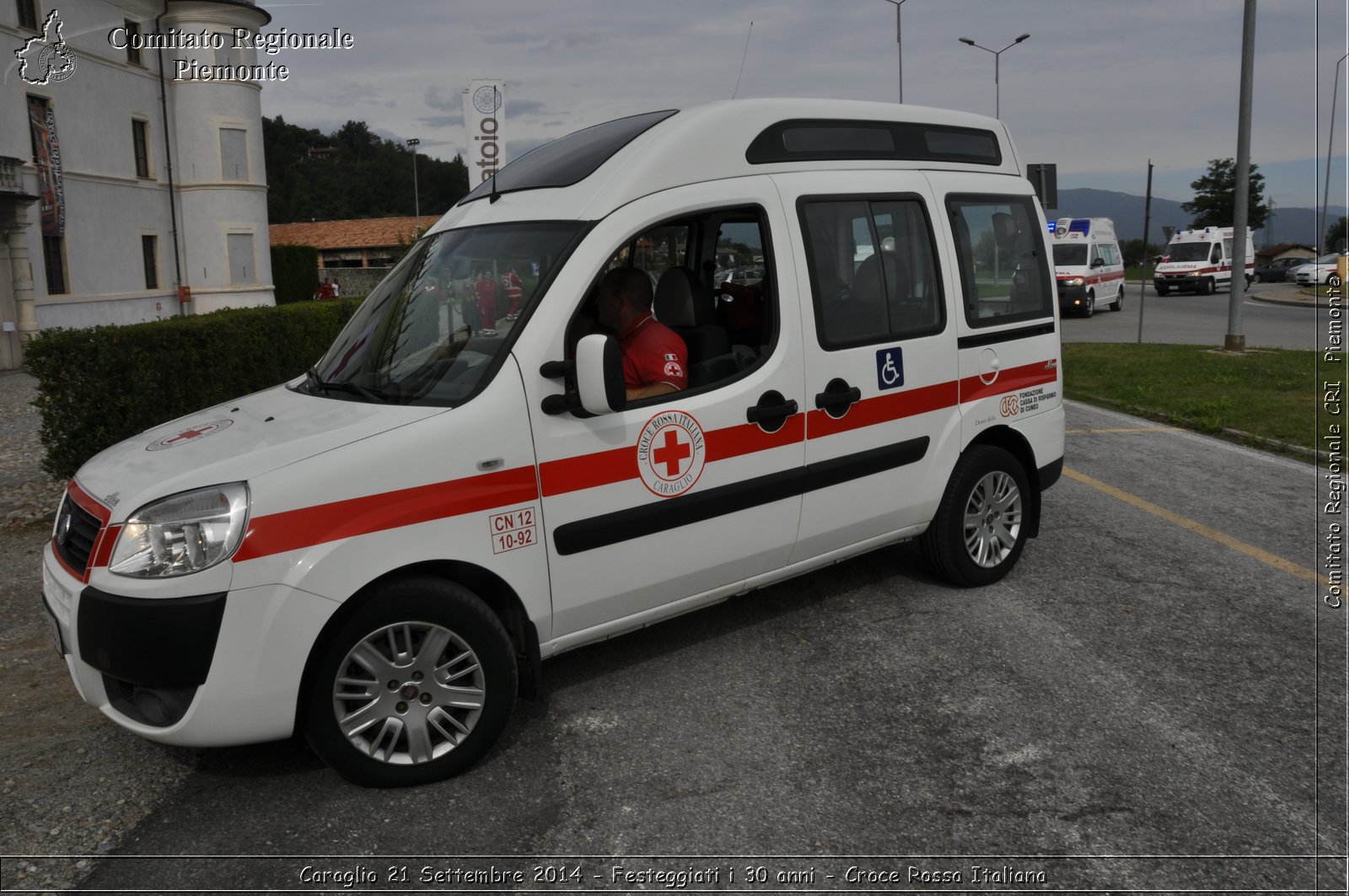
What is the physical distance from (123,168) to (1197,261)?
37585mm

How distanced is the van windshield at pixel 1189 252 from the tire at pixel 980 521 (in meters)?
38.7

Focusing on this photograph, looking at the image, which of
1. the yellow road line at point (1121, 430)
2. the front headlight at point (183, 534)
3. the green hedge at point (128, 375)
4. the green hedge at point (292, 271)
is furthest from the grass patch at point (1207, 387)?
the green hedge at point (292, 271)

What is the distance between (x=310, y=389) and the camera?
4469 mm

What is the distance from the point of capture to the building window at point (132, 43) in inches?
1315

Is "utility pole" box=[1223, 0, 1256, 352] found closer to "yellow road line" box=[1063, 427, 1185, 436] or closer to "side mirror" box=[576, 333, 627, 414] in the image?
"yellow road line" box=[1063, 427, 1185, 436]

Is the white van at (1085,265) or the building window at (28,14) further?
the white van at (1085,265)

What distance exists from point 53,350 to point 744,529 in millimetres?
6185

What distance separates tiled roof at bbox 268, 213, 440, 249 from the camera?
73500 mm

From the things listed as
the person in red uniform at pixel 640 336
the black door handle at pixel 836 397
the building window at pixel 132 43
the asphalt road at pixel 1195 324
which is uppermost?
the building window at pixel 132 43

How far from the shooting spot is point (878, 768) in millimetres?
3803

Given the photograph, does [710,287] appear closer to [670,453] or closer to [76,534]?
[670,453]

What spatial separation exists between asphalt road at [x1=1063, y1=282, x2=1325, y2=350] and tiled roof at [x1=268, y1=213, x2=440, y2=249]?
50.6 m

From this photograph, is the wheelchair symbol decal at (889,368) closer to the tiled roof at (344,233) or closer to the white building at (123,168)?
the white building at (123,168)

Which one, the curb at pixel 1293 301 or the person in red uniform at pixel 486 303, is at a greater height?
the person in red uniform at pixel 486 303
